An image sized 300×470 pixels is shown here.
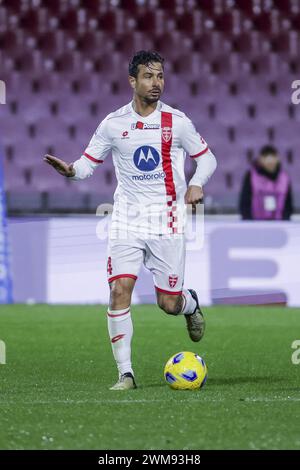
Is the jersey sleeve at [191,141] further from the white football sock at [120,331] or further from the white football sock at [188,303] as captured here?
the white football sock at [120,331]

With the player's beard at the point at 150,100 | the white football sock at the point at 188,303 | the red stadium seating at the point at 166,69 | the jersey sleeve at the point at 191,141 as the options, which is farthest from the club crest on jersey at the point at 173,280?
the red stadium seating at the point at 166,69

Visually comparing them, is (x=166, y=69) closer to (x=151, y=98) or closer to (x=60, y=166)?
(x=151, y=98)

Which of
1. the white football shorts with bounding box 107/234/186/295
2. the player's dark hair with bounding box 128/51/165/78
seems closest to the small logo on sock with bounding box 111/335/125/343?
the white football shorts with bounding box 107/234/186/295

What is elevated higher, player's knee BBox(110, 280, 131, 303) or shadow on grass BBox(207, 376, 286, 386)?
player's knee BBox(110, 280, 131, 303)

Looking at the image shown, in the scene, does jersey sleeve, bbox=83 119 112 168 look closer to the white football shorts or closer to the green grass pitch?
the white football shorts

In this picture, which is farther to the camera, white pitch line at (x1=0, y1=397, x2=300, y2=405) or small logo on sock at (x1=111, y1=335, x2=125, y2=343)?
small logo on sock at (x1=111, y1=335, x2=125, y2=343)

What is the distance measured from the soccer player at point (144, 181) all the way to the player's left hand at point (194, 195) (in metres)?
0.01

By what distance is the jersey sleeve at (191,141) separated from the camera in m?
6.80

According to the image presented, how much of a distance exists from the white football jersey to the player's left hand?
0.26 metres

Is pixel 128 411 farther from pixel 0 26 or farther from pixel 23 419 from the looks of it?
pixel 0 26

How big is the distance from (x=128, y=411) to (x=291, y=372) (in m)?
2.34

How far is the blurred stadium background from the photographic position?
17.2 metres

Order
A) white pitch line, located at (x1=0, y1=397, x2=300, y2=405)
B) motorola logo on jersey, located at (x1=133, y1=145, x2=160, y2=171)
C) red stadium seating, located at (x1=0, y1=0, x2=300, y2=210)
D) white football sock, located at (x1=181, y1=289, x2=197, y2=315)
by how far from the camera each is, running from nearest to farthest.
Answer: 1. white pitch line, located at (x1=0, y1=397, x2=300, y2=405)
2. motorola logo on jersey, located at (x1=133, y1=145, x2=160, y2=171)
3. white football sock, located at (x1=181, y1=289, x2=197, y2=315)
4. red stadium seating, located at (x1=0, y1=0, x2=300, y2=210)

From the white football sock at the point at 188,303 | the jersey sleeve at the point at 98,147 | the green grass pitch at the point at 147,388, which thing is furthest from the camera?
the white football sock at the point at 188,303
